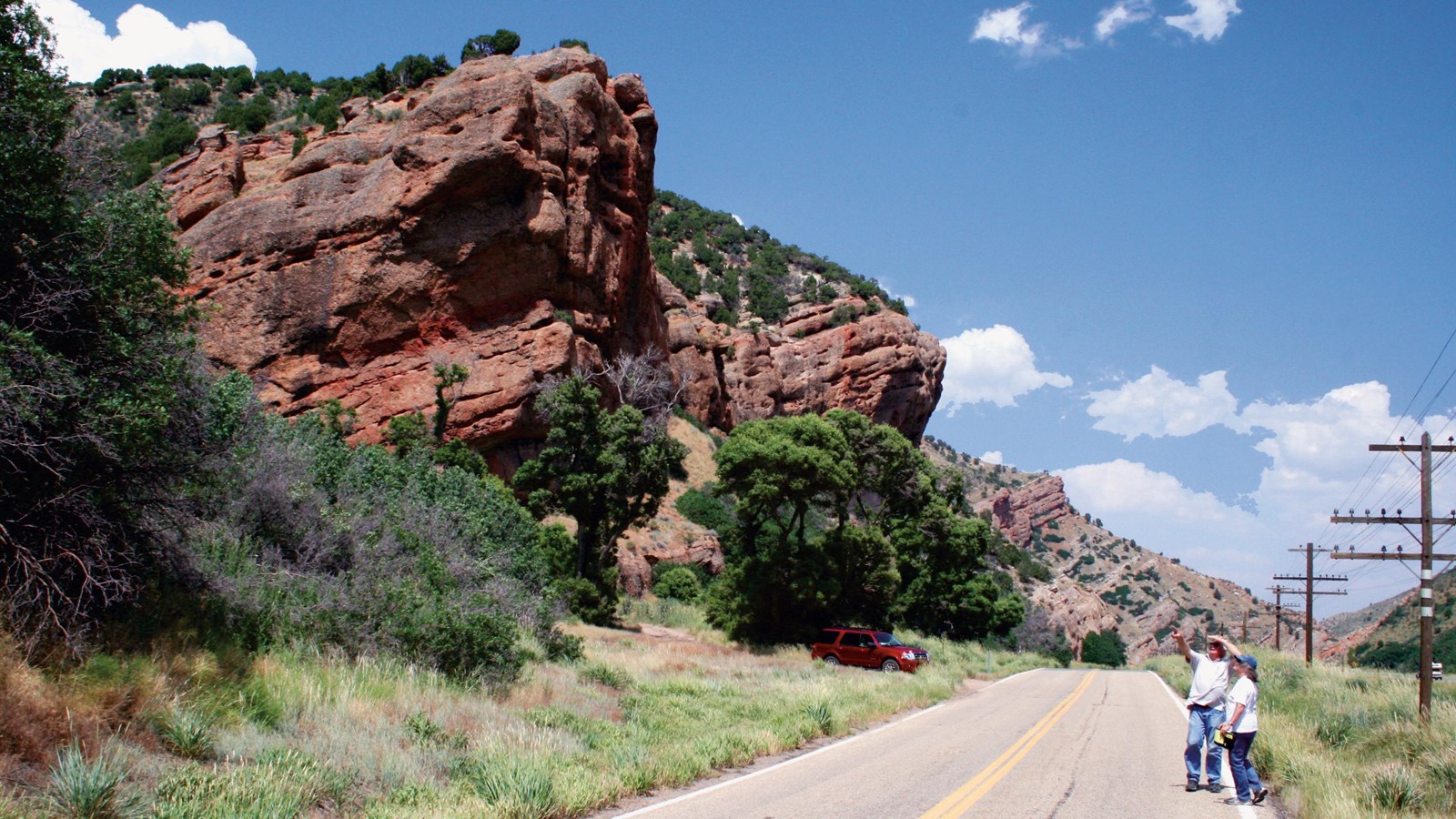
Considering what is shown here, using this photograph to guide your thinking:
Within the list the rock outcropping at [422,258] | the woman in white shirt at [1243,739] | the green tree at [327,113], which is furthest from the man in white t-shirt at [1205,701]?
the green tree at [327,113]

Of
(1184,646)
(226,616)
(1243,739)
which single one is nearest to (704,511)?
(226,616)

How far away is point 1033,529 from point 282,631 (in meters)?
134

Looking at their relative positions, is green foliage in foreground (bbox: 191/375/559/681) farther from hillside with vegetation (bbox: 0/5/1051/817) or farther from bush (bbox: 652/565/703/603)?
bush (bbox: 652/565/703/603)

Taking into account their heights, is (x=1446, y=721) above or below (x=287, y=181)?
below

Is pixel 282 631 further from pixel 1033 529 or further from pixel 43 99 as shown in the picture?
pixel 1033 529

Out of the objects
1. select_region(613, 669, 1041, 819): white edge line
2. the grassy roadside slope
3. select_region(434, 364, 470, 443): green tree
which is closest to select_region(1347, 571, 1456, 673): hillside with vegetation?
select_region(613, 669, 1041, 819): white edge line

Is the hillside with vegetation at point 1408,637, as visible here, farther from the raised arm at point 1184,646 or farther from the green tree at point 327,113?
the green tree at point 327,113

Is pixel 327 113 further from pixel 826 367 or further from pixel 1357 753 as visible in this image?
pixel 1357 753

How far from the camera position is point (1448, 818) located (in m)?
8.34

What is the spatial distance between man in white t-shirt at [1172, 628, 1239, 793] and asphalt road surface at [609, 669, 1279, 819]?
1.13 feet

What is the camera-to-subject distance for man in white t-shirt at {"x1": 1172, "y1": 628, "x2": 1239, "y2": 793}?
1038 cm

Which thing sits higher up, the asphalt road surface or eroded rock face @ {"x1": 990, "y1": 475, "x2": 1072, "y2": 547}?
eroded rock face @ {"x1": 990, "y1": 475, "x2": 1072, "y2": 547}

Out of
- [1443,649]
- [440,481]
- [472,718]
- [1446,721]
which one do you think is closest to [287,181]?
[440,481]

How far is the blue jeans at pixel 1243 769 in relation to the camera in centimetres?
977
